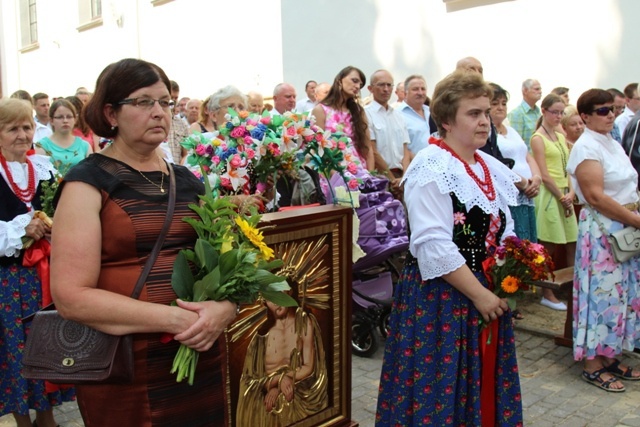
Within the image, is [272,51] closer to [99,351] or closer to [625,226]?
[625,226]

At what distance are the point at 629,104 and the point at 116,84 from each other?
8.63 m

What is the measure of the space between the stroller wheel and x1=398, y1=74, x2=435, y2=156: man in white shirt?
2677 mm

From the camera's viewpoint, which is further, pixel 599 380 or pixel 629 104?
pixel 629 104

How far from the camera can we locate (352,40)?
13.3 metres

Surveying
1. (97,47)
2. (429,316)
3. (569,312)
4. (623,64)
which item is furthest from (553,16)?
(97,47)

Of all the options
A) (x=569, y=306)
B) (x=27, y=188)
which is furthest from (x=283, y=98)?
(x=27, y=188)

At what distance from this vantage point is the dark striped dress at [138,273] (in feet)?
7.39

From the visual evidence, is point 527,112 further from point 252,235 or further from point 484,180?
point 252,235

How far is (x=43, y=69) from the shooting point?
24406 mm

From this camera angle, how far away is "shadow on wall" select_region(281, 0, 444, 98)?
1200cm

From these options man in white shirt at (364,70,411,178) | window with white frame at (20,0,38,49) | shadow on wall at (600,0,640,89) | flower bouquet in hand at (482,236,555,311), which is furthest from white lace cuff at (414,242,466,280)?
window with white frame at (20,0,38,49)

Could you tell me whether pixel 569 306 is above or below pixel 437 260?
below

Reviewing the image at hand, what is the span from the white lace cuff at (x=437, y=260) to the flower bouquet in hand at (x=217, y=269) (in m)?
0.98

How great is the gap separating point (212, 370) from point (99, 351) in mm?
455
